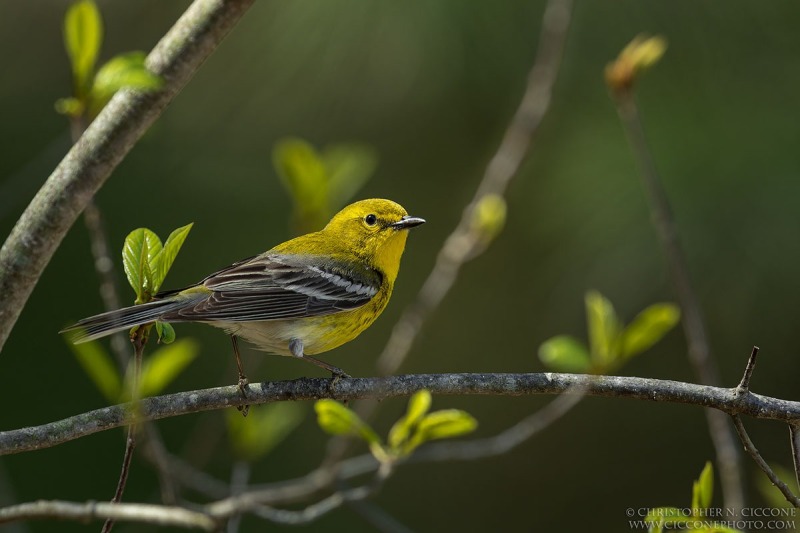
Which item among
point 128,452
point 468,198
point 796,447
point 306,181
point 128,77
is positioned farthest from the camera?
point 468,198

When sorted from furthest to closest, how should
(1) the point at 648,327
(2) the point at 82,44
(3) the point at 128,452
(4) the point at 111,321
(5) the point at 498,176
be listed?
(5) the point at 498,176, (1) the point at 648,327, (4) the point at 111,321, (2) the point at 82,44, (3) the point at 128,452

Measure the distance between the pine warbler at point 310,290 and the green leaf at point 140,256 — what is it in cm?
32

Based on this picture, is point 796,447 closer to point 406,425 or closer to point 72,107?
point 406,425

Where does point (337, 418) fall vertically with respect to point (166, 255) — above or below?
below

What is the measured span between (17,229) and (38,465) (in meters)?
2.43

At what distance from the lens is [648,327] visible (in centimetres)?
178

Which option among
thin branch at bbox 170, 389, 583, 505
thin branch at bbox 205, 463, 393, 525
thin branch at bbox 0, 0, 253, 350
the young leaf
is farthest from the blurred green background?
thin branch at bbox 0, 0, 253, 350

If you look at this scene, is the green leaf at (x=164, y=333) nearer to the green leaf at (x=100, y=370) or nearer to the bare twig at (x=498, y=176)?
the green leaf at (x=100, y=370)

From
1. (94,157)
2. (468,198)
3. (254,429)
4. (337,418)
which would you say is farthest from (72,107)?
(468,198)

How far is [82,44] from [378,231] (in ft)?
4.01

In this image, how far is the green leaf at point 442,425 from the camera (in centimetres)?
163

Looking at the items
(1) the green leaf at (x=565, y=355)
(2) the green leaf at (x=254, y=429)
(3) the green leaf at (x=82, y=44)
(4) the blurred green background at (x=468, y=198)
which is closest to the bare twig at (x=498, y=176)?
(2) the green leaf at (x=254, y=429)

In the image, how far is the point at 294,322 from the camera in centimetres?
225

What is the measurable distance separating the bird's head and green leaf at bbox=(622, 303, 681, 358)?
867 mm
